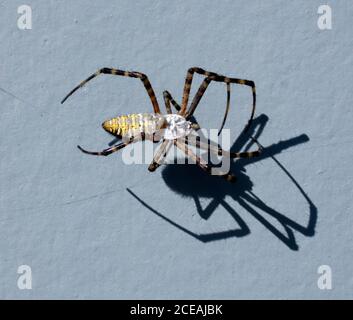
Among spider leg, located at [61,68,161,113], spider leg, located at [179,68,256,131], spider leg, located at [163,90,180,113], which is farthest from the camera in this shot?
spider leg, located at [163,90,180,113]

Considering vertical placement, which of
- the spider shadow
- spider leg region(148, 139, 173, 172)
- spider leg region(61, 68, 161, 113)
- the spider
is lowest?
the spider shadow

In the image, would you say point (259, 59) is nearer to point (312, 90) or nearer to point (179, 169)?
point (312, 90)

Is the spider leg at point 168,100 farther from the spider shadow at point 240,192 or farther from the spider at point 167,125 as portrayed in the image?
the spider shadow at point 240,192

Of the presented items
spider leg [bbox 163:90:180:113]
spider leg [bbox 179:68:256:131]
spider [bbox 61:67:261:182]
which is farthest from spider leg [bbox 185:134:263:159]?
spider leg [bbox 163:90:180:113]

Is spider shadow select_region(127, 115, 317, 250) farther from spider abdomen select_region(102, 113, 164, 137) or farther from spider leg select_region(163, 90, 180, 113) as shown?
spider leg select_region(163, 90, 180, 113)

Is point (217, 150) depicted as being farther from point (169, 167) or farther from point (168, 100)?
point (168, 100)

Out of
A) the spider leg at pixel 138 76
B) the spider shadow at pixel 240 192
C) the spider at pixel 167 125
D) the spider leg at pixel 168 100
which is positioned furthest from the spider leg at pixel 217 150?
the spider leg at pixel 138 76

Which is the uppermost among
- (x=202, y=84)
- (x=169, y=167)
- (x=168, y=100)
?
(x=202, y=84)

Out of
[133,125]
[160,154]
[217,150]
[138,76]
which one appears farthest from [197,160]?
[138,76]
